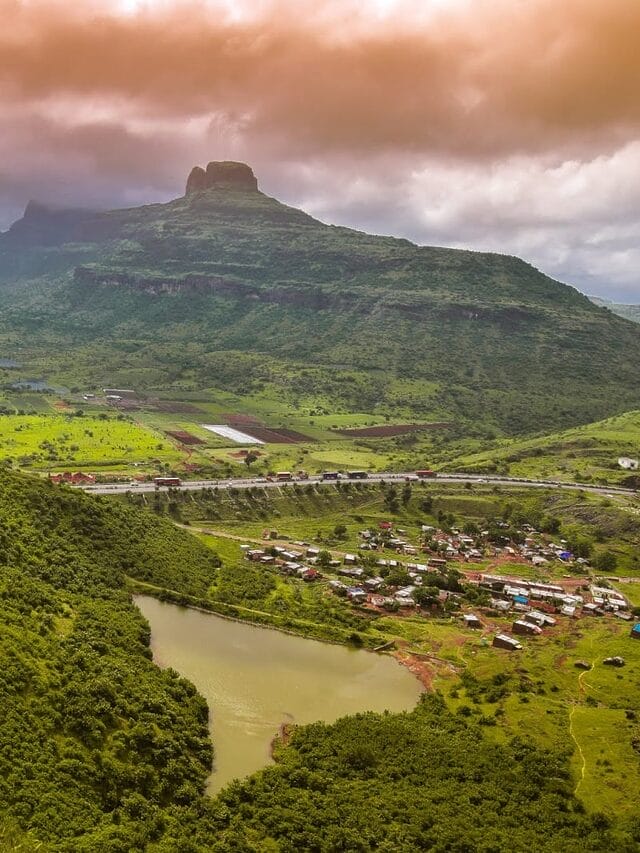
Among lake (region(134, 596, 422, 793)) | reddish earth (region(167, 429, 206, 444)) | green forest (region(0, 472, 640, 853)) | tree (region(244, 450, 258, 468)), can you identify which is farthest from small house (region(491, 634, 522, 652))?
reddish earth (region(167, 429, 206, 444))

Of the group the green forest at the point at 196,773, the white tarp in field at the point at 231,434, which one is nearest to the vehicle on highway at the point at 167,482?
the white tarp in field at the point at 231,434

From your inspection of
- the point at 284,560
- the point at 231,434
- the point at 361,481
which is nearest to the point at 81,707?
the point at 284,560

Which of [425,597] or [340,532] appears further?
[340,532]

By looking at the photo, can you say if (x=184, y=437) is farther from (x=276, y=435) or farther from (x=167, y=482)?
(x=167, y=482)

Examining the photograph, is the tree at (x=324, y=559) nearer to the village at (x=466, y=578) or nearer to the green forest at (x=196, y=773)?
the village at (x=466, y=578)

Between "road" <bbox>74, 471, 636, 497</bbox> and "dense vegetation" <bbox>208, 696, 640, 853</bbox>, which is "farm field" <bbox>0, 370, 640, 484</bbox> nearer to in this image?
"road" <bbox>74, 471, 636, 497</bbox>

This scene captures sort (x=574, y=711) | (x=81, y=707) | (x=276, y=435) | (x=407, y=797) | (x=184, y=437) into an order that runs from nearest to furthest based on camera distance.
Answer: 1. (x=407, y=797)
2. (x=81, y=707)
3. (x=574, y=711)
4. (x=184, y=437)
5. (x=276, y=435)
